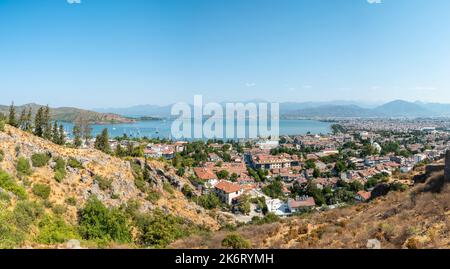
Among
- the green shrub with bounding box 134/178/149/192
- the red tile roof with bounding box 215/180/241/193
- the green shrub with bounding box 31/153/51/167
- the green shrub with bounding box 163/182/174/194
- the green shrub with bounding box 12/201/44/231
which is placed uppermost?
the green shrub with bounding box 31/153/51/167

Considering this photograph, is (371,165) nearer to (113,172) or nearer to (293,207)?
(293,207)

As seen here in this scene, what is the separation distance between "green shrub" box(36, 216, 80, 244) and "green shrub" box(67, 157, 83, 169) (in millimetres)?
6974

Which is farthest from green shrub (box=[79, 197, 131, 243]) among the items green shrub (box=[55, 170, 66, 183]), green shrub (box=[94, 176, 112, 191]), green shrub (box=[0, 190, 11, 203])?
green shrub (box=[94, 176, 112, 191])

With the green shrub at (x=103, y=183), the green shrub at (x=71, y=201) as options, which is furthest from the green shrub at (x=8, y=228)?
the green shrub at (x=103, y=183)

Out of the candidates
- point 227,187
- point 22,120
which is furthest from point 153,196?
point 22,120

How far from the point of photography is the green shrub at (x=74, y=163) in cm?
2125

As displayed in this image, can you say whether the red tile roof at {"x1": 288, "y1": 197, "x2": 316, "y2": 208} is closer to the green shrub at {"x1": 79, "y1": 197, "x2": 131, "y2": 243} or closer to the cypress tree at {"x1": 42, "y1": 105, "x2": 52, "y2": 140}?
the green shrub at {"x1": 79, "y1": 197, "x2": 131, "y2": 243}

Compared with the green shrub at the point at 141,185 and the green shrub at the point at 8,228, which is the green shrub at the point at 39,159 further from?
the green shrub at the point at 8,228

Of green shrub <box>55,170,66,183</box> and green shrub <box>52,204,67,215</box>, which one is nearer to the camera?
green shrub <box>52,204,67,215</box>

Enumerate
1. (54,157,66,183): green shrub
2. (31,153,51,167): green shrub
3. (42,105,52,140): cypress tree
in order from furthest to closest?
(42,105,52,140): cypress tree < (31,153,51,167): green shrub < (54,157,66,183): green shrub

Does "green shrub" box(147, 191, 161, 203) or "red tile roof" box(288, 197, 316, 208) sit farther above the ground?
"green shrub" box(147, 191, 161, 203)

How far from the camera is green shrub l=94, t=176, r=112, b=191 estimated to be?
2092 centimetres
